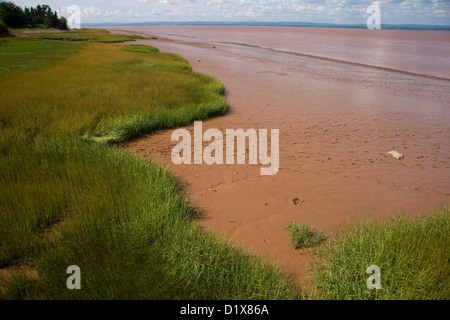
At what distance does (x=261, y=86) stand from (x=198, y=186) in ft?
35.9

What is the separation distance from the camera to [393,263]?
→ 2.82 m

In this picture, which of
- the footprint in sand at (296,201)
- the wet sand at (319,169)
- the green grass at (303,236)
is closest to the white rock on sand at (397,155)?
the wet sand at (319,169)

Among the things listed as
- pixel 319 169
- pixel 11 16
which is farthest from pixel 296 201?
pixel 11 16

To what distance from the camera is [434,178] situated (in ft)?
18.9

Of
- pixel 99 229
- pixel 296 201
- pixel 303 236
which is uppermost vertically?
pixel 99 229

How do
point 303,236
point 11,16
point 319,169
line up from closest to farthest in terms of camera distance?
point 303,236, point 319,169, point 11,16

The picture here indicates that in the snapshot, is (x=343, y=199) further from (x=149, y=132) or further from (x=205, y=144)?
(x=149, y=132)

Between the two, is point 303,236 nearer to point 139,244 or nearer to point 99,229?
point 139,244

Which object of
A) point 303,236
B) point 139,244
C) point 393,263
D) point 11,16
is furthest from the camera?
point 11,16

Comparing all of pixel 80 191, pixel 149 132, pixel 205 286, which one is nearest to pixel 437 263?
pixel 205 286

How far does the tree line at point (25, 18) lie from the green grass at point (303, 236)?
246ft

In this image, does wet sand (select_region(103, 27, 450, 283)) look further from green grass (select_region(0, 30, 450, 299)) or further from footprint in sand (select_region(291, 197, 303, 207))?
green grass (select_region(0, 30, 450, 299))

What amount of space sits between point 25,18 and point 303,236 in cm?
11103

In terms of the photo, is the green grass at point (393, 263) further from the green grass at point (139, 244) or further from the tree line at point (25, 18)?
the tree line at point (25, 18)
